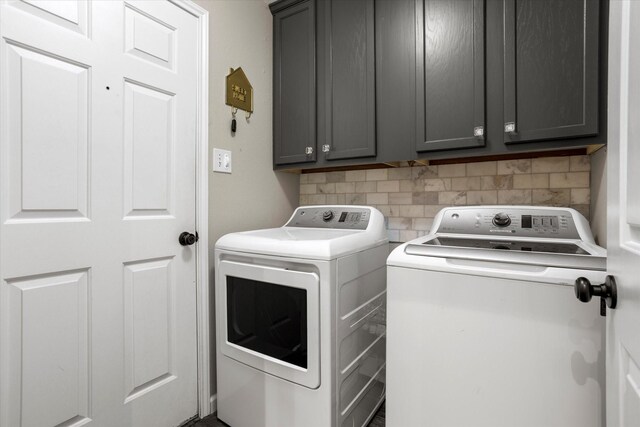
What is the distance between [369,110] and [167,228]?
1228mm

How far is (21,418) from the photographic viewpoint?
1101 mm

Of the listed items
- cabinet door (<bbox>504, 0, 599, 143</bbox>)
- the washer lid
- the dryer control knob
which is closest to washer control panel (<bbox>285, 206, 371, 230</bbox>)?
the dryer control knob

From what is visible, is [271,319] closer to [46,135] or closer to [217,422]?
[217,422]

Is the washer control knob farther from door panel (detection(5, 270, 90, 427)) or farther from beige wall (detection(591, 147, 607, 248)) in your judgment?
door panel (detection(5, 270, 90, 427))

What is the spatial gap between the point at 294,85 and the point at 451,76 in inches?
37.6

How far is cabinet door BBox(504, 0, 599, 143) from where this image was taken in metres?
1.25

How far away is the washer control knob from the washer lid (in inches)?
5.0

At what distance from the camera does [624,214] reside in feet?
2.07

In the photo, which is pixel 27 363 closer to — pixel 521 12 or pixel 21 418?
pixel 21 418

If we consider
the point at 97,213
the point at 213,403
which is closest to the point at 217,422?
the point at 213,403

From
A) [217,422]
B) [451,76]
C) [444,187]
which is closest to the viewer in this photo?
[451,76]

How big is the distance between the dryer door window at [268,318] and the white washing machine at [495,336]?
1.24 feet

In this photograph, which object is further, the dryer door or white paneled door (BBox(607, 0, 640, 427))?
the dryer door

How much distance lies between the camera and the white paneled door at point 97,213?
3.56 feet
